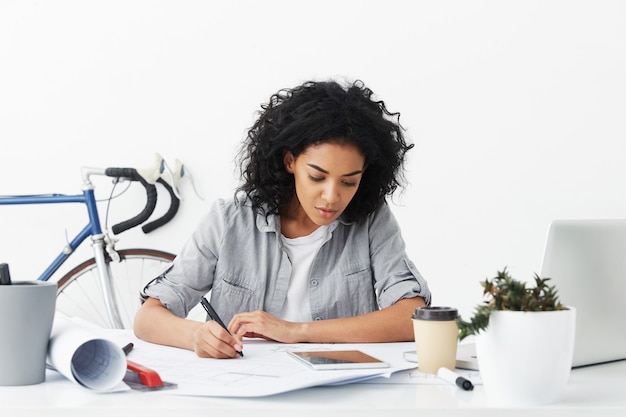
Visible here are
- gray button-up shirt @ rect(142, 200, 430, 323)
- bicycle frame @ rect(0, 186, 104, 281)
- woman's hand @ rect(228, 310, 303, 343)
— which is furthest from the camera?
bicycle frame @ rect(0, 186, 104, 281)

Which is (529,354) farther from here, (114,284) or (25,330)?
(114,284)

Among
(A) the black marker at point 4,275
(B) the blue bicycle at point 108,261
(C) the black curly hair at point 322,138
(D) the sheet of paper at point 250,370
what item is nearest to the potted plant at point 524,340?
(D) the sheet of paper at point 250,370

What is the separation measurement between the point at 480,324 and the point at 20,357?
19.5 inches

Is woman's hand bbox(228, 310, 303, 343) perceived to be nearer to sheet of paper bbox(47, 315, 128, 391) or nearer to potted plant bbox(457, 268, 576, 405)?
sheet of paper bbox(47, 315, 128, 391)

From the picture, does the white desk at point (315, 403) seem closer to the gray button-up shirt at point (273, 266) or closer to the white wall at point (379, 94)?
the gray button-up shirt at point (273, 266)

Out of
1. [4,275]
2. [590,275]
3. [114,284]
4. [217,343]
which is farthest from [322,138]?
[114,284]

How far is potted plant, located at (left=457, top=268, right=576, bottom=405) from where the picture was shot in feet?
2.52

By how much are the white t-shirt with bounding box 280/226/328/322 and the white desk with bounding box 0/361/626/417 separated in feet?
2.47

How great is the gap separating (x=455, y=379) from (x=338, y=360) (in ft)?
0.52

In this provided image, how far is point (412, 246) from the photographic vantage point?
2799 millimetres

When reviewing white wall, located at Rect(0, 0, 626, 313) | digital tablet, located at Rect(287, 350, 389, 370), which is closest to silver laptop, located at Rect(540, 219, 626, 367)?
digital tablet, located at Rect(287, 350, 389, 370)

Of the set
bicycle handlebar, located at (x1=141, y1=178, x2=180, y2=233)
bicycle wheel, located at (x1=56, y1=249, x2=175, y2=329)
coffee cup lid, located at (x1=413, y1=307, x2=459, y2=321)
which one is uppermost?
bicycle handlebar, located at (x1=141, y1=178, x2=180, y2=233)

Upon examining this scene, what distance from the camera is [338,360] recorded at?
0.98 meters

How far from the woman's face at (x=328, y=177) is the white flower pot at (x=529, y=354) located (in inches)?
27.6
